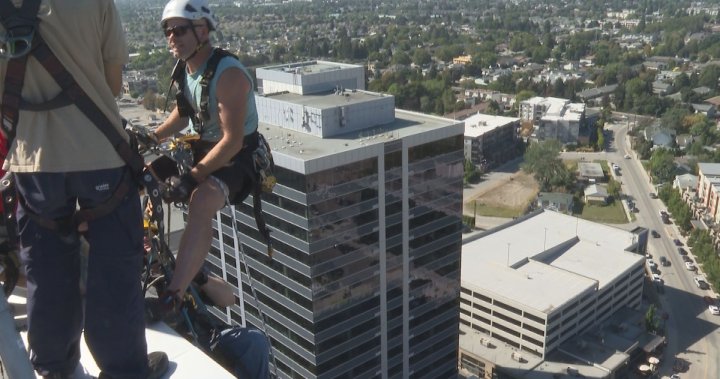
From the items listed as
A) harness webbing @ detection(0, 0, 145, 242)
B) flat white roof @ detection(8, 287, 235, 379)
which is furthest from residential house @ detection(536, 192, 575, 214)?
harness webbing @ detection(0, 0, 145, 242)

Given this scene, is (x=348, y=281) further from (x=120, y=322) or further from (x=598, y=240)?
(x=598, y=240)

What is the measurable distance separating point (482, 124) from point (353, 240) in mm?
35313

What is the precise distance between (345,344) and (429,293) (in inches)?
124

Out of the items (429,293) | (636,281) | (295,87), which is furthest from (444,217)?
(636,281)

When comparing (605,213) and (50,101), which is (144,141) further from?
(605,213)

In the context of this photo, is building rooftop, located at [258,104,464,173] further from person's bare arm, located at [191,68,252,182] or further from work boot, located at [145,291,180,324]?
work boot, located at [145,291,180,324]

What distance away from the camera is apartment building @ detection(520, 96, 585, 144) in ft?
168

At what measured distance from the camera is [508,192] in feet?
140

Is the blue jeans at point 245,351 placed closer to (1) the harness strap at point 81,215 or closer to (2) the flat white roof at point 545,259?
(1) the harness strap at point 81,215

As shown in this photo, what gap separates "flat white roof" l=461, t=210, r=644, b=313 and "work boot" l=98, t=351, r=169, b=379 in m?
21.2

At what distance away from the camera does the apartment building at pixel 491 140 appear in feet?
152

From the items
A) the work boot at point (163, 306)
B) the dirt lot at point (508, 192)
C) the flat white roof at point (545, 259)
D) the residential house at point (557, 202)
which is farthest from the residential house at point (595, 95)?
the work boot at point (163, 306)

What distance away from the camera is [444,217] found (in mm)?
18375

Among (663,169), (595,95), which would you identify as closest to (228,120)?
(663,169)
